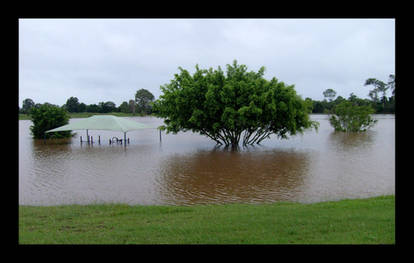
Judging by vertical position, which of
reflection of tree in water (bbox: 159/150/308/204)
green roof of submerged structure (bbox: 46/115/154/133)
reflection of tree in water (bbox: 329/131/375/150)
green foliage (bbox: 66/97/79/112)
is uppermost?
green foliage (bbox: 66/97/79/112)

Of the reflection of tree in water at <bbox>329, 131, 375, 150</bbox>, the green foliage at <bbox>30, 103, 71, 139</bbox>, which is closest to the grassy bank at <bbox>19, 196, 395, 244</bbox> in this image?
the reflection of tree in water at <bbox>329, 131, 375, 150</bbox>

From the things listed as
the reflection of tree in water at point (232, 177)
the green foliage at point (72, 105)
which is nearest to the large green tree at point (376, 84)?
the reflection of tree in water at point (232, 177)

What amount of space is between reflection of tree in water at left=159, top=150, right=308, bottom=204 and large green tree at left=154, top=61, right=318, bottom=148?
2954mm

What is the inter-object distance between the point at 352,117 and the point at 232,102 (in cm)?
2630

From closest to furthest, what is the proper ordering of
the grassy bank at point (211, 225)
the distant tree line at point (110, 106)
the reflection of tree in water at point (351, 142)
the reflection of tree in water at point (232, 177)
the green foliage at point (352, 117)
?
the grassy bank at point (211, 225)
the reflection of tree in water at point (232, 177)
the reflection of tree in water at point (351, 142)
the green foliage at point (352, 117)
the distant tree line at point (110, 106)

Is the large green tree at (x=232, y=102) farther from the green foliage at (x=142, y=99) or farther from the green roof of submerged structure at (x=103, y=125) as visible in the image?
the green foliage at (x=142, y=99)

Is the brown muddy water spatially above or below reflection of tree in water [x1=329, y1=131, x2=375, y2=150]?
below

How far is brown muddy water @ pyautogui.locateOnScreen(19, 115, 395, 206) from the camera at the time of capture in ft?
38.5

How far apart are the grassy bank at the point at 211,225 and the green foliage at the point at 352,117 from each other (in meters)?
37.1

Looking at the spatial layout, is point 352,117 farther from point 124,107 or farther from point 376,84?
point 124,107

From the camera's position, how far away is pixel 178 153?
2412cm

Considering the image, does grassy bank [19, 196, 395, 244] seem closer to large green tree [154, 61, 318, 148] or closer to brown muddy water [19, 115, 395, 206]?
brown muddy water [19, 115, 395, 206]

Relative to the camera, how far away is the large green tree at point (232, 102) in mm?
23281

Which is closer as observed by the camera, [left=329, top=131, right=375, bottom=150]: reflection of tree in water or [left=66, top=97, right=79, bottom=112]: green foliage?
[left=329, top=131, right=375, bottom=150]: reflection of tree in water
